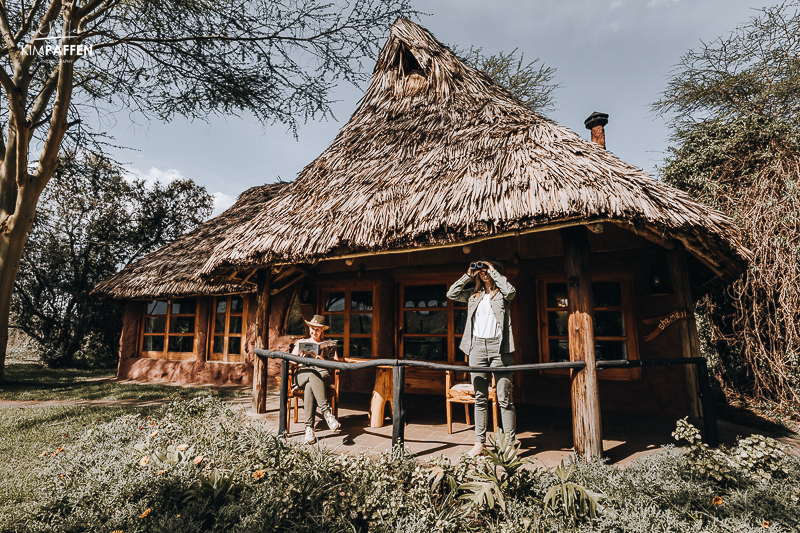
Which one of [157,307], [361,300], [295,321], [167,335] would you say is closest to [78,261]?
[157,307]

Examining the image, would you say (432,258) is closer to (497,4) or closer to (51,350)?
(497,4)

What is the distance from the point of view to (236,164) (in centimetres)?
738

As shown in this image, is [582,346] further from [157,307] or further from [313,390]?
[157,307]

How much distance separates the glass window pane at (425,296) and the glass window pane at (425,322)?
14cm

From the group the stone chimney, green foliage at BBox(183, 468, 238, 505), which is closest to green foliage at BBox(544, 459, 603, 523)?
green foliage at BBox(183, 468, 238, 505)

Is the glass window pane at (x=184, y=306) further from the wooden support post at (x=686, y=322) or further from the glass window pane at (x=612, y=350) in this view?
the wooden support post at (x=686, y=322)

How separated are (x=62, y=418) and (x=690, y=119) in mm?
12958

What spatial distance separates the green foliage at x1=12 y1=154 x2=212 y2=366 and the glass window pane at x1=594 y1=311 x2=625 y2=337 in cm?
1450

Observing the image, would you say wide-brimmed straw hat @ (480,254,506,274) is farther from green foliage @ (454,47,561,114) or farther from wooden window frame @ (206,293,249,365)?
green foliage @ (454,47,561,114)

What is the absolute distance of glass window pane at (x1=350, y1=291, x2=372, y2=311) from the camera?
263 inches

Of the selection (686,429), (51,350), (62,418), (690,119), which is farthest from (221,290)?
(690,119)

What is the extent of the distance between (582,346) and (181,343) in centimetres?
933

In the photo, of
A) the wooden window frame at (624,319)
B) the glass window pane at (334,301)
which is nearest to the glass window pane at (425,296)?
the glass window pane at (334,301)

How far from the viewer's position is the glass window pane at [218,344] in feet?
28.7
